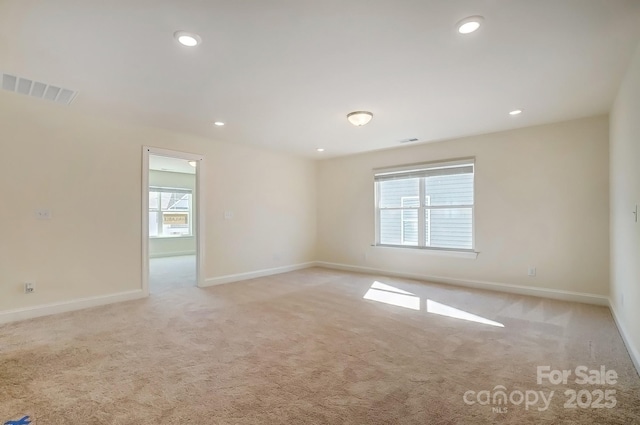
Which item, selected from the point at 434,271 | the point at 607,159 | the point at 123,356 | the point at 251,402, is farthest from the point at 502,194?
the point at 123,356

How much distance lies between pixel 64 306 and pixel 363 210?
5.02 meters

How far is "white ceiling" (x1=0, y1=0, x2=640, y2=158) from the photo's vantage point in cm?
193

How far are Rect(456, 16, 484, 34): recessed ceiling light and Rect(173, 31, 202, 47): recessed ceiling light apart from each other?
6.11ft

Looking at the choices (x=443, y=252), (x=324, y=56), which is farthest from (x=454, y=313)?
(x=324, y=56)

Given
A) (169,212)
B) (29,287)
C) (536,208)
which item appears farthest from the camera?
(169,212)

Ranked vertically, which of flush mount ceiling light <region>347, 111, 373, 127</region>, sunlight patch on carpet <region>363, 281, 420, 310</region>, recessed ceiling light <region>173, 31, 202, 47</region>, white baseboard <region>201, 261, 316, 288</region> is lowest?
sunlight patch on carpet <region>363, 281, 420, 310</region>

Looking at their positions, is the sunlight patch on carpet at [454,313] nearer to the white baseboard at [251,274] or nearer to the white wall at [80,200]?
the white baseboard at [251,274]

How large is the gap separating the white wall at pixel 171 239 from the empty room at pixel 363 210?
3.33m

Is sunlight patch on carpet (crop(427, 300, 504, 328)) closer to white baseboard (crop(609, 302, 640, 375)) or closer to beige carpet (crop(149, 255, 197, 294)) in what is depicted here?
white baseboard (crop(609, 302, 640, 375))

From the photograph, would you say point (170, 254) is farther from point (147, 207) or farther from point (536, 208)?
point (536, 208)

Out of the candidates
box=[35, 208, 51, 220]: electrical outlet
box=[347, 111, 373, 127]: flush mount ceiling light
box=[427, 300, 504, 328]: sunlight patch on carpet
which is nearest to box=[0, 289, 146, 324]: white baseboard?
box=[35, 208, 51, 220]: electrical outlet

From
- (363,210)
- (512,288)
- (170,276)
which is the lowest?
(170,276)

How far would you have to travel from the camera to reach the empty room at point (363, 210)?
195cm

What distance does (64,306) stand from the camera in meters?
3.71
